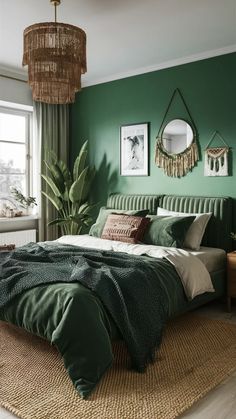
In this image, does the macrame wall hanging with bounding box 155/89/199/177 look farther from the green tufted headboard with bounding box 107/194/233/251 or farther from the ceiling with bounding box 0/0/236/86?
the ceiling with bounding box 0/0/236/86

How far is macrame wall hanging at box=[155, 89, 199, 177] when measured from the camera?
476 cm

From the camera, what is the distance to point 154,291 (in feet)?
10.1

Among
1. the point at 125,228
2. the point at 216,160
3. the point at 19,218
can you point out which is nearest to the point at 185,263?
the point at 125,228

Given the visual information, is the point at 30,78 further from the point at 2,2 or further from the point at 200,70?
the point at 200,70

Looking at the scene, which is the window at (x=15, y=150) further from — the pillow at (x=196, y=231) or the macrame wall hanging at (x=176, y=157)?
the pillow at (x=196, y=231)

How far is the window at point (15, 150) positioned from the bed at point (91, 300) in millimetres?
2147

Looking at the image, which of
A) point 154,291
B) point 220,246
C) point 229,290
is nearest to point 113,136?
point 220,246

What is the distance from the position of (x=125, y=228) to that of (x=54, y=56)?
1922mm

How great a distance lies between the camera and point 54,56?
3129 millimetres

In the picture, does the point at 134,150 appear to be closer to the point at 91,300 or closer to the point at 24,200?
the point at 24,200

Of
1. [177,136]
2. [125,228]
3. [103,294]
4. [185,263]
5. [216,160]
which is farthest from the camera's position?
[177,136]

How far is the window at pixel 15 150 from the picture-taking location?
5.71 metres

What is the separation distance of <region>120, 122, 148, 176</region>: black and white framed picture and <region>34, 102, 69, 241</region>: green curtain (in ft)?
3.29

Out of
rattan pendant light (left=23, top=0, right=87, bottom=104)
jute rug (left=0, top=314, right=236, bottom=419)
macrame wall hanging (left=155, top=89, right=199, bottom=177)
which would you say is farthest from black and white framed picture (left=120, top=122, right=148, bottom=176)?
jute rug (left=0, top=314, right=236, bottom=419)
